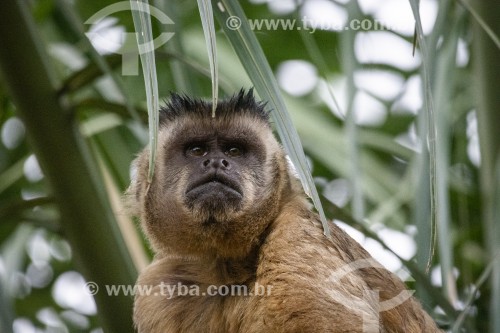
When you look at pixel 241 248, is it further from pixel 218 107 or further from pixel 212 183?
pixel 218 107

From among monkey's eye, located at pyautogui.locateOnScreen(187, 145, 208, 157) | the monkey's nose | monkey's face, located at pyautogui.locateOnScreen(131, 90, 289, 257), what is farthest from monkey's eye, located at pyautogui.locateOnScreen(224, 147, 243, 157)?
the monkey's nose

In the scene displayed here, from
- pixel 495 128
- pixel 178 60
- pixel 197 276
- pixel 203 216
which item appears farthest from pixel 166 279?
pixel 495 128

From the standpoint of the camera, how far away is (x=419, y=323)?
4.04m

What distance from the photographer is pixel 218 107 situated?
4867mm

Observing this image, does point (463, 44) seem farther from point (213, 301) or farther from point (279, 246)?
point (213, 301)

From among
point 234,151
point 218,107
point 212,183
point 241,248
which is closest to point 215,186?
point 212,183

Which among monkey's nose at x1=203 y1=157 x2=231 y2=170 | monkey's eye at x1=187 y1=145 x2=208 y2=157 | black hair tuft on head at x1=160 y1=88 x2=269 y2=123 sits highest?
black hair tuft on head at x1=160 y1=88 x2=269 y2=123

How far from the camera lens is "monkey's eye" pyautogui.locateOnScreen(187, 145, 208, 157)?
4.75 meters

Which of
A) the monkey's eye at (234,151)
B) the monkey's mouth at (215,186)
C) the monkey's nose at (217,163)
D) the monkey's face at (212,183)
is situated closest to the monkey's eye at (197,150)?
the monkey's face at (212,183)

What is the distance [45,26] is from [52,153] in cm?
139

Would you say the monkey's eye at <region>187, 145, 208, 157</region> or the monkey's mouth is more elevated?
the monkey's eye at <region>187, 145, 208, 157</region>

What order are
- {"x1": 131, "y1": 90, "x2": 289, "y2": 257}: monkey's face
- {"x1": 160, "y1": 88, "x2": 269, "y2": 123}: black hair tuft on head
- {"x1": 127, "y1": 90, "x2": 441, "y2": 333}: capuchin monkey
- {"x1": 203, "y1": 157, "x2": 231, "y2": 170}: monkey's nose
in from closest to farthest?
1. {"x1": 127, "y1": 90, "x2": 441, "y2": 333}: capuchin monkey
2. {"x1": 131, "y1": 90, "x2": 289, "y2": 257}: monkey's face
3. {"x1": 203, "y1": 157, "x2": 231, "y2": 170}: monkey's nose
4. {"x1": 160, "y1": 88, "x2": 269, "y2": 123}: black hair tuft on head

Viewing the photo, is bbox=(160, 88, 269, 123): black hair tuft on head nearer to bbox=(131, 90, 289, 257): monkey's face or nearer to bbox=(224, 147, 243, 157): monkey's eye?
bbox=(131, 90, 289, 257): monkey's face

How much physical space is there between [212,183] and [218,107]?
0.66 m
